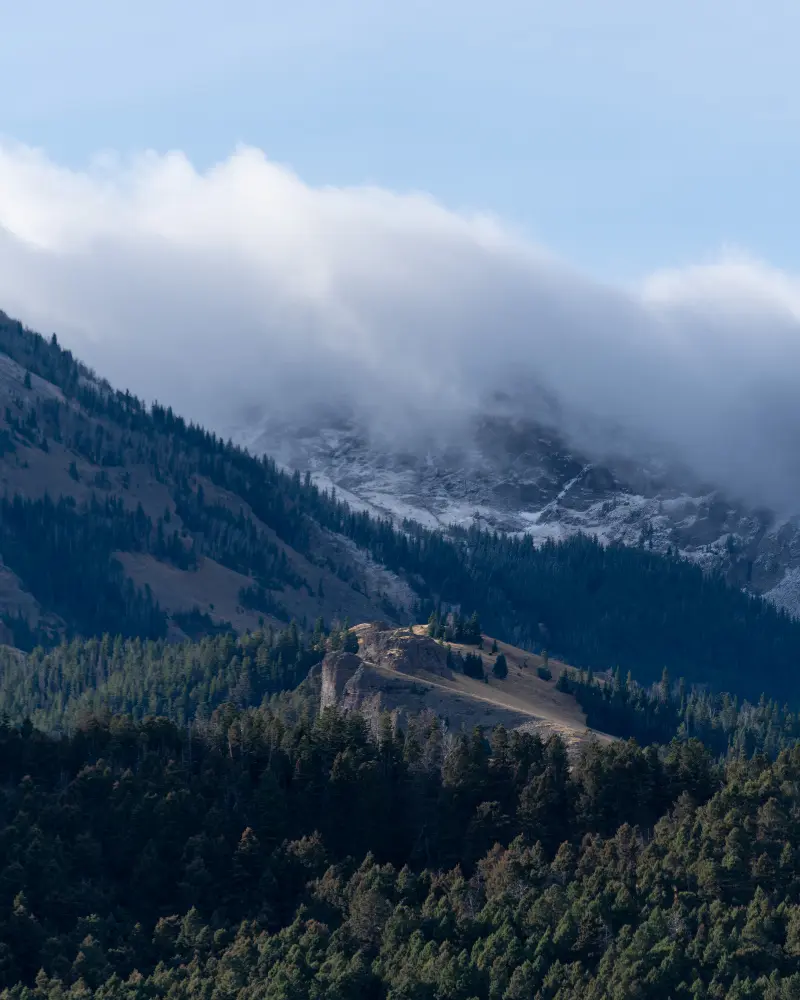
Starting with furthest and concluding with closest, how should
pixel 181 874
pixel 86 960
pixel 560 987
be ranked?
pixel 181 874, pixel 86 960, pixel 560 987

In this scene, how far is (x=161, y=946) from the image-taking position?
573ft

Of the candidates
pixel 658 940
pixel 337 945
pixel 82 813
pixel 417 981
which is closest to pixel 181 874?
pixel 82 813

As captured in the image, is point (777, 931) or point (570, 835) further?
point (570, 835)

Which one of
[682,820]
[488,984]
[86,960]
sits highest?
[682,820]

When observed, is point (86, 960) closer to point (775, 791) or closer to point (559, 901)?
point (559, 901)

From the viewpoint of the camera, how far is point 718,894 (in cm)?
17475

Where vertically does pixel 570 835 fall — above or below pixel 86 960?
above

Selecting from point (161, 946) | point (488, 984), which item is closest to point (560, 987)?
point (488, 984)

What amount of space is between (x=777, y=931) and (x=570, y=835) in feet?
118

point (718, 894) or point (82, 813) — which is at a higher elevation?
point (718, 894)

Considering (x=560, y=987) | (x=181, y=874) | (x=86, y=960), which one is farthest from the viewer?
(x=181, y=874)

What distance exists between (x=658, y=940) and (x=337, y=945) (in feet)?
86.8

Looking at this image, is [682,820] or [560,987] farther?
[682,820]

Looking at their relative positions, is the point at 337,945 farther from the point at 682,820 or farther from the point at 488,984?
the point at 682,820
